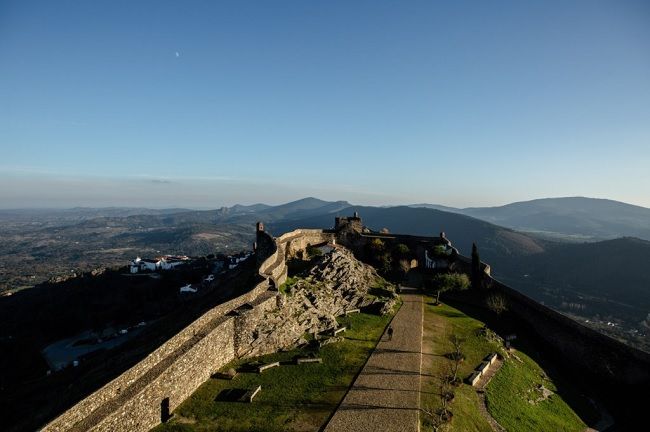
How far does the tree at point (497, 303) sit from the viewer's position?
131 feet

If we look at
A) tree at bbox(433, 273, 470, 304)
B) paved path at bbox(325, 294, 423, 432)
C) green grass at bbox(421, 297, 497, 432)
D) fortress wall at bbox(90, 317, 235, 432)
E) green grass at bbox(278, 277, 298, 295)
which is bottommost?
green grass at bbox(421, 297, 497, 432)

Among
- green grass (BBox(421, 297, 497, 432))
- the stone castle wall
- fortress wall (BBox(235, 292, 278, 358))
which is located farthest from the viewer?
fortress wall (BBox(235, 292, 278, 358))

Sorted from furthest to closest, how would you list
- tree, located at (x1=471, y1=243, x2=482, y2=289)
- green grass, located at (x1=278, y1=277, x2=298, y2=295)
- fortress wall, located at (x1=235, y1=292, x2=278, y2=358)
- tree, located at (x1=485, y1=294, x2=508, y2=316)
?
tree, located at (x1=471, y1=243, x2=482, y2=289)
tree, located at (x1=485, y1=294, x2=508, y2=316)
green grass, located at (x1=278, y1=277, x2=298, y2=295)
fortress wall, located at (x1=235, y1=292, x2=278, y2=358)

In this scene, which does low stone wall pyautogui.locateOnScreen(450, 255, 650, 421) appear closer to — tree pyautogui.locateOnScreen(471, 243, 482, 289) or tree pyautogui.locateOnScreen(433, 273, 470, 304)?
tree pyautogui.locateOnScreen(433, 273, 470, 304)

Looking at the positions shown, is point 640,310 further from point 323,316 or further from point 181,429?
point 181,429

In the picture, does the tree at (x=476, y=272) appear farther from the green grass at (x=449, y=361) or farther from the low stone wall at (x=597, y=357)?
the green grass at (x=449, y=361)

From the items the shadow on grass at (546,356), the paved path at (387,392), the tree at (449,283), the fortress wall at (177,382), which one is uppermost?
the tree at (449,283)

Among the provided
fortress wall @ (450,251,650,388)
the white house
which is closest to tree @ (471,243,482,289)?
fortress wall @ (450,251,650,388)

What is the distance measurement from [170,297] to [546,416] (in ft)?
225

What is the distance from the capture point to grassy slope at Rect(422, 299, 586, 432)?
2152 centimetres

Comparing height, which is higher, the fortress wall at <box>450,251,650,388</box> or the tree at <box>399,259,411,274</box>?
the tree at <box>399,259,411,274</box>

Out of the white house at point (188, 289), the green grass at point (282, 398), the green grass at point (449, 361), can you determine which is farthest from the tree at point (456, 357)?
the white house at point (188, 289)

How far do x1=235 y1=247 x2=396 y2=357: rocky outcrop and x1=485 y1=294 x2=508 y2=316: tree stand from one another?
1107 centimetres

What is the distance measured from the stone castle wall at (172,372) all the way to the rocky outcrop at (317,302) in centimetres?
108
